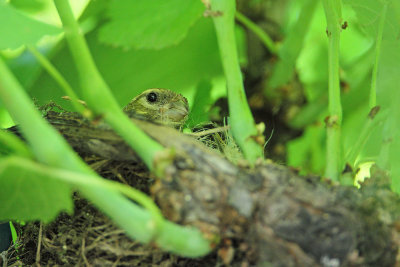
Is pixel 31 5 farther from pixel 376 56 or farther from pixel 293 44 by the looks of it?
pixel 376 56

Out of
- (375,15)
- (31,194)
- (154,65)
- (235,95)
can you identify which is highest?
(154,65)

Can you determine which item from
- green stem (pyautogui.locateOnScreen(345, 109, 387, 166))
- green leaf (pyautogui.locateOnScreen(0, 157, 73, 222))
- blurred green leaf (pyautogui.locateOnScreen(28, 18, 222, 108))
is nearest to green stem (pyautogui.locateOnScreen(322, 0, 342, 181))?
green stem (pyautogui.locateOnScreen(345, 109, 387, 166))

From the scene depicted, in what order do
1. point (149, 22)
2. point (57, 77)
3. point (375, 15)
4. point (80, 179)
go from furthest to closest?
point (149, 22), point (375, 15), point (57, 77), point (80, 179)

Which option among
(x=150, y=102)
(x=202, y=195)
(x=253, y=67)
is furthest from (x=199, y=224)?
(x=253, y=67)

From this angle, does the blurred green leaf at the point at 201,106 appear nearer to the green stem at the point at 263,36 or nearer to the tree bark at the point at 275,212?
the green stem at the point at 263,36

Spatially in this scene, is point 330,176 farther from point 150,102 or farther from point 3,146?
point 150,102

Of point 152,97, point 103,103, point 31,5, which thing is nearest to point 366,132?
point 103,103

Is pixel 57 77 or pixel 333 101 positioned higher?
pixel 333 101
